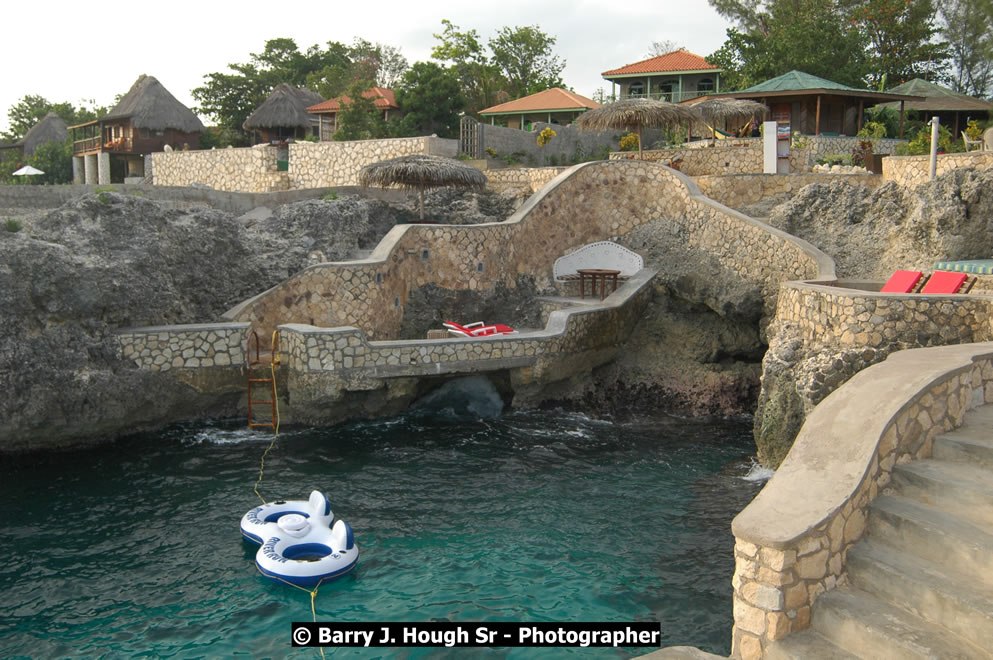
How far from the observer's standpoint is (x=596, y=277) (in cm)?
1872

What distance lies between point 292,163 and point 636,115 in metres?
11.8

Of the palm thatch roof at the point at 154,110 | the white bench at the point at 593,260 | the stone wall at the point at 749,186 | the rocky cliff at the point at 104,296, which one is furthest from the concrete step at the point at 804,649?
the palm thatch roof at the point at 154,110

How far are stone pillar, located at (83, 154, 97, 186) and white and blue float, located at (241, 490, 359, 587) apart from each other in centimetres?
3041

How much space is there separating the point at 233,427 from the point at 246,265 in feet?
13.1

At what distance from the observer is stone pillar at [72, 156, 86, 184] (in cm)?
3612

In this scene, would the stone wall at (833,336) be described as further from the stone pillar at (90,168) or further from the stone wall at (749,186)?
the stone pillar at (90,168)

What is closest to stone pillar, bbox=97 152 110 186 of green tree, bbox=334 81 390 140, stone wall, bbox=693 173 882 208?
green tree, bbox=334 81 390 140

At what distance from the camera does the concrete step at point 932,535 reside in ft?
17.3

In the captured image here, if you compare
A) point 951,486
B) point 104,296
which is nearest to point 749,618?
point 951,486

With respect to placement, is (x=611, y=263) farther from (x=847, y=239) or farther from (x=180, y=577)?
(x=180, y=577)

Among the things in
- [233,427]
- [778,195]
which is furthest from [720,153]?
[233,427]

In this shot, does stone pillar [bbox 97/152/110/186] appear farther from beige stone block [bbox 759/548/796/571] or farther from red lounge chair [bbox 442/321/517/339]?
beige stone block [bbox 759/548/796/571]

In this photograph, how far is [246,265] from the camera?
17109 millimetres

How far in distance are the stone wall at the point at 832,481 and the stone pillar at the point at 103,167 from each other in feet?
113
